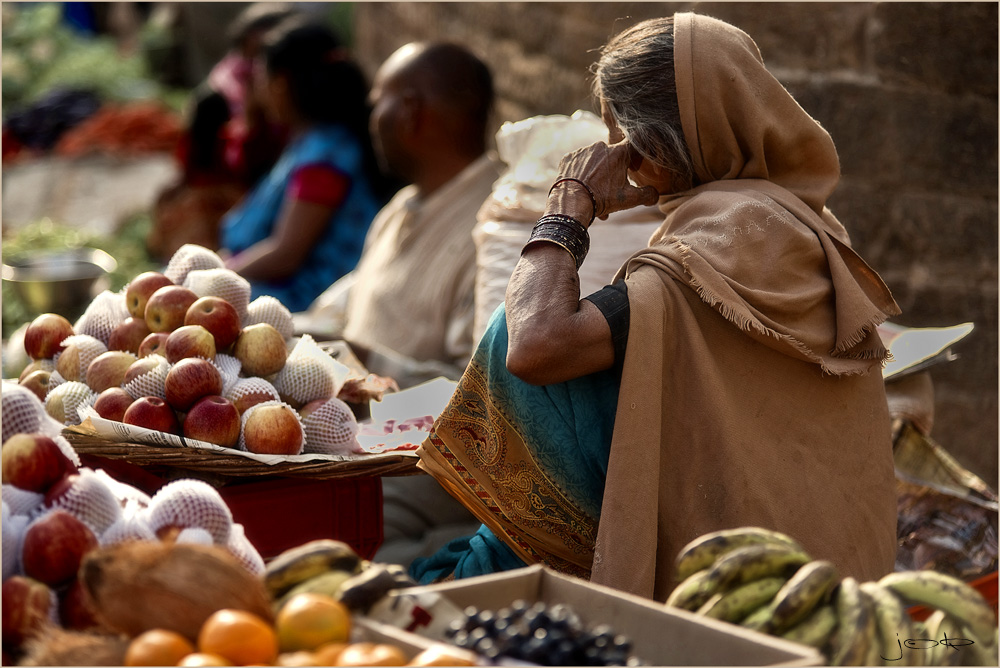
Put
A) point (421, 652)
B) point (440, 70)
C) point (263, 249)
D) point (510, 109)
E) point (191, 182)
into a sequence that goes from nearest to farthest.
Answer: point (421, 652) → point (440, 70) → point (263, 249) → point (510, 109) → point (191, 182)

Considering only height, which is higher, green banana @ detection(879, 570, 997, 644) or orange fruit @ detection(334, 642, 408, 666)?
orange fruit @ detection(334, 642, 408, 666)

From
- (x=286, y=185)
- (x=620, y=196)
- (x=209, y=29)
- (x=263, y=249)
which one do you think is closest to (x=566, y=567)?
(x=620, y=196)

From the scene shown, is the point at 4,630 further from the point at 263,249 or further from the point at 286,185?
the point at 286,185

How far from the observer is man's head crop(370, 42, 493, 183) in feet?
13.7

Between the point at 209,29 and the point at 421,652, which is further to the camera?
the point at 209,29

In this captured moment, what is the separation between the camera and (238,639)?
124 centimetres

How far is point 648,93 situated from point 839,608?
1.29 m

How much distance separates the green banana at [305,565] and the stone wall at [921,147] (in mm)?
2917

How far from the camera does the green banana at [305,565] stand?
1.46 m

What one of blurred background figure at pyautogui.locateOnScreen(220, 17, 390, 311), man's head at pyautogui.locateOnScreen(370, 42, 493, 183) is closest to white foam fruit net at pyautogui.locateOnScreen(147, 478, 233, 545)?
man's head at pyautogui.locateOnScreen(370, 42, 493, 183)

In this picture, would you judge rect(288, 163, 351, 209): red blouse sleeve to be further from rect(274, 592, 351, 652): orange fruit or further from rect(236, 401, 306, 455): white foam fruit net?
rect(274, 592, 351, 652): orange fruit

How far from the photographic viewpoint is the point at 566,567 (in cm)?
236

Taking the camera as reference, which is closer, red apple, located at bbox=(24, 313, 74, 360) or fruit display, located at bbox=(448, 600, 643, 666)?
fruit display, located at bbox=(448, 600, 643, 666)

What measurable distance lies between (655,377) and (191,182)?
581cm
